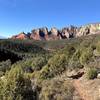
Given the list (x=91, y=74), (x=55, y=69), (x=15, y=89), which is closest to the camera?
(x=15, y=89)

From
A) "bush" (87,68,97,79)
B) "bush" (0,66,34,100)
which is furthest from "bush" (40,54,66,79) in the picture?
"bush" (0,66,34,100)

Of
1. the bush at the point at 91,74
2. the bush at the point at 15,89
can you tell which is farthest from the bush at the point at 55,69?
the bush at the point at 15,89

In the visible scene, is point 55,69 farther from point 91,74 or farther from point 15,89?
point 15,89

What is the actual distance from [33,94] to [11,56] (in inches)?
5983

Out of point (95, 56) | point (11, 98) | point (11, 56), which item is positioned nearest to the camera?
point (11, 98)

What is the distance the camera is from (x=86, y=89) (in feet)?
99.1

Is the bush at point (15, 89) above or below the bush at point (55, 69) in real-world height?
below

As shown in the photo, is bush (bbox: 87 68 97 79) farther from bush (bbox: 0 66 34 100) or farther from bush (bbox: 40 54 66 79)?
bush (bbox: 40 54 66 79)

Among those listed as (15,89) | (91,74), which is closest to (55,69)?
(91,74)

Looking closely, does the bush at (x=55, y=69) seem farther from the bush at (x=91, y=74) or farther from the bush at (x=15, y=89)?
the bush at (x=15, y=89)

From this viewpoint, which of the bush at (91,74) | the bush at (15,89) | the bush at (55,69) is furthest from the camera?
the bush at (55,69)

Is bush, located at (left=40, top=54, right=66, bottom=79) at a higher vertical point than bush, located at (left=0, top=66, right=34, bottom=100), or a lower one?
higher

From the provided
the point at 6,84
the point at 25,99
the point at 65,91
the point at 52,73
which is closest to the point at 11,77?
the point at 6,84

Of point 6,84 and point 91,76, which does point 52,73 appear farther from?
point 6,84
